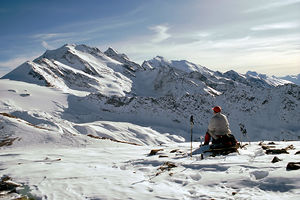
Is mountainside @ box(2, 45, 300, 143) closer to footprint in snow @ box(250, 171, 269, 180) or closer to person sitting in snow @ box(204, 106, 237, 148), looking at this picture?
person sitting in snow @ box(204, 106, 237, 148)

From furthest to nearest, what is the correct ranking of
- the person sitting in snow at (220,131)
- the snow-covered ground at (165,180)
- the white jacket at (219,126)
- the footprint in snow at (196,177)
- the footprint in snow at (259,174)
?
the white jacket at (219,126) → the person sitting in snow at (220,131) → the footprint in snow at (196,177) → the footprint in snow at (259,174) → the snow-covered ground at (165,180)

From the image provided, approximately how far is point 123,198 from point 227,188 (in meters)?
2.47

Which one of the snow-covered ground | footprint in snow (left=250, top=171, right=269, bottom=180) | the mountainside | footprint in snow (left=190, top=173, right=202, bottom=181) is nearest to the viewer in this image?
the snow-covered ground

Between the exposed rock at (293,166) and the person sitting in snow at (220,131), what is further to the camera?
the person sitting in snow at (220,131)

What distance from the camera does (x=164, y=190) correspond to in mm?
5957

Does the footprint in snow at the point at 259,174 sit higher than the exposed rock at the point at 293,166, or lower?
lower

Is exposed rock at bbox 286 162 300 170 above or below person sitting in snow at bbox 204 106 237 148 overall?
below

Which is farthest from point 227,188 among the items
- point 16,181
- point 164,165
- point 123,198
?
point 16,181

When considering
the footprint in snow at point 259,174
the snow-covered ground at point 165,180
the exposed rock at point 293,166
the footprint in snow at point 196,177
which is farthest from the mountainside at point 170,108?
the exposed rock at point 293,166

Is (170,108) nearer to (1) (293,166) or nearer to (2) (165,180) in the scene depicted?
(2) (165,180)

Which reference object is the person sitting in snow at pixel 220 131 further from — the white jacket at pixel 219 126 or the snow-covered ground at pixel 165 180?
the snow-covered ground at pixel 165 180

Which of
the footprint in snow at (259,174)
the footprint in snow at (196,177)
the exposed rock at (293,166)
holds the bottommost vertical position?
the footprint in snow at (196,177)

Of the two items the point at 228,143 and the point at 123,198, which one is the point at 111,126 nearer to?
the point at 228,143

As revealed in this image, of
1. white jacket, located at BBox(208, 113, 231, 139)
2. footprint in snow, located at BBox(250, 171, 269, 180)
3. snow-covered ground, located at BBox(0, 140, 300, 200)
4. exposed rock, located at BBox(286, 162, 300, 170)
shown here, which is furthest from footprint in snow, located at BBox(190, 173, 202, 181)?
white jacket, located at BBox(208, 113, 231, 139)
